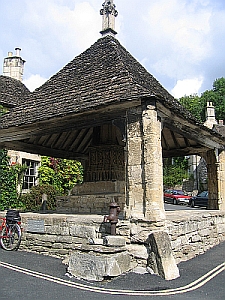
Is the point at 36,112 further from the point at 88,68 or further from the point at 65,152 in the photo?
the point at 65,152

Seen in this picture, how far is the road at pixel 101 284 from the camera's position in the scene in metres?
4.49

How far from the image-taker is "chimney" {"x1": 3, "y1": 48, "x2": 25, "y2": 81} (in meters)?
19.0

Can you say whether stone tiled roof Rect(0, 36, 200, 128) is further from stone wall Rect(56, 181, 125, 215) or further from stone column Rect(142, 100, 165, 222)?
stone wall Rect(56, 181, 125, 215)

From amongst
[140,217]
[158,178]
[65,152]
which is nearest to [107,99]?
[158,178]

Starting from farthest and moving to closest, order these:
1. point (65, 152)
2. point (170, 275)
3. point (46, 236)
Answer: point (65, 152) < point (46, 236) < point (170, 275)

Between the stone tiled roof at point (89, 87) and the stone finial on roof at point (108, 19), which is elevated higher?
the stone finial on roof at point (108, 19)

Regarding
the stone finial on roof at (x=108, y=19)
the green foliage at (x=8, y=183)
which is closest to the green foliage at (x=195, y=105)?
the green foliage at (x=8, y=183)

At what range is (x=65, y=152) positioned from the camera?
1186 cm

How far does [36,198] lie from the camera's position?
15.1 meters

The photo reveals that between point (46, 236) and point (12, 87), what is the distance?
11.7 metres

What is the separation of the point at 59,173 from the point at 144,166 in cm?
1200

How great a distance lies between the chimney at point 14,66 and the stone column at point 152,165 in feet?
47.2

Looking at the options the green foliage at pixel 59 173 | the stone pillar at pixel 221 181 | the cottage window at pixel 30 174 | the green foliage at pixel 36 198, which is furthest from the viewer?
the green foliage at pixel 59 173

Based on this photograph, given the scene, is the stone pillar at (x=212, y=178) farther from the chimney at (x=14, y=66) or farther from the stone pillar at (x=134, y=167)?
the chimney at (x=14, y=66)
